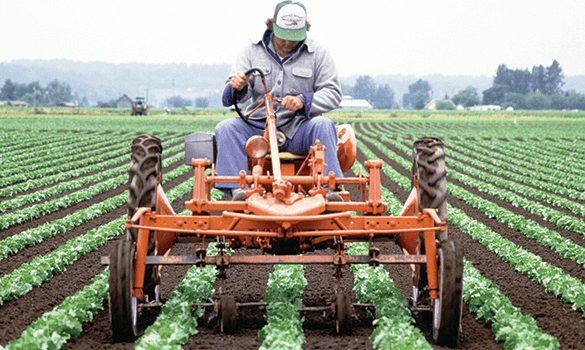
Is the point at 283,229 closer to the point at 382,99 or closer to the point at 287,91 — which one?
the point at 287,91

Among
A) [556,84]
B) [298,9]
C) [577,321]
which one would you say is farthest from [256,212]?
[556,84]

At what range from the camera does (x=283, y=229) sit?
3.92m

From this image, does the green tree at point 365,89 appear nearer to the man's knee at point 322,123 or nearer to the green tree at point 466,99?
the green tree at point 466,99

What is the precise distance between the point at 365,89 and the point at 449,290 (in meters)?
169

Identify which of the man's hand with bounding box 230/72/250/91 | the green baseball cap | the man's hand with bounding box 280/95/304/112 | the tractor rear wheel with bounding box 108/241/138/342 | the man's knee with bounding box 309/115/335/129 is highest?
the green baseball cap

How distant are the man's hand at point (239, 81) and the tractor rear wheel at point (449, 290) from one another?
82.2 inches

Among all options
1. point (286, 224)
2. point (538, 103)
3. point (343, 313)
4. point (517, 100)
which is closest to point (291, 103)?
point (286, 224)

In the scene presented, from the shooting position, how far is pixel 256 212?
12.8ft

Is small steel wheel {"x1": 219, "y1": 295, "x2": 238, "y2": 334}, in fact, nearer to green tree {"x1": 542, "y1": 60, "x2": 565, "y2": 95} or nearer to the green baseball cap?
the green baseball cap

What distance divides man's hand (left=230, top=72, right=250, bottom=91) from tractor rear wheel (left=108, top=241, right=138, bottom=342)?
65.7 inches

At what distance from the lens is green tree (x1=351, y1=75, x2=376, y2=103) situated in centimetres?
16775

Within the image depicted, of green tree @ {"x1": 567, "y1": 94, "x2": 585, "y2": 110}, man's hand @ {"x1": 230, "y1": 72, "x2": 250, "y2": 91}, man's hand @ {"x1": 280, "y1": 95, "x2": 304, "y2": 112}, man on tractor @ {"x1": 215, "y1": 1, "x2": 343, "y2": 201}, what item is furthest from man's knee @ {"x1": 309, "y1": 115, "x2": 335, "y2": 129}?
green tree @ {"x1": 567, "y1": 94, "x2": 585, "y2": 110}

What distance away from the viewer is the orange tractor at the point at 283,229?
3.77m

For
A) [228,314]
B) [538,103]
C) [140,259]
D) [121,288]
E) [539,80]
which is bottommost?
[228,314]
